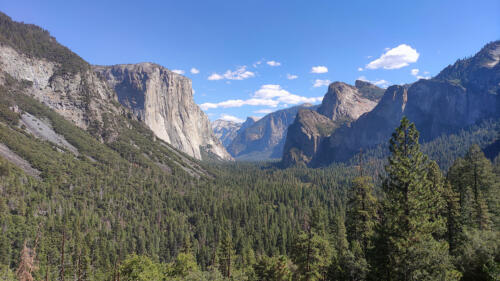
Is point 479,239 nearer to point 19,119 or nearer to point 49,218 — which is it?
point 49,218

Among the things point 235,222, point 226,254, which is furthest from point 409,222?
point 235,222

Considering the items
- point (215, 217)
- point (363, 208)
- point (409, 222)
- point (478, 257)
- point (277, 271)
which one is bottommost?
point (215, 217)

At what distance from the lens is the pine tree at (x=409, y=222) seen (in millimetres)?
18375

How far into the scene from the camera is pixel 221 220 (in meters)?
113

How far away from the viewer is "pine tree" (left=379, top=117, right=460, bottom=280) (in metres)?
18.4

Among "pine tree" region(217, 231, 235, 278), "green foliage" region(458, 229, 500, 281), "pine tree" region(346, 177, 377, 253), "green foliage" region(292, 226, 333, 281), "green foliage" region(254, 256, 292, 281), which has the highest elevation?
"pine tree" region(346, 177, 377, 253)

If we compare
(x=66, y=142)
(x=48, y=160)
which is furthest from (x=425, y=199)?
(x=66, y=142)

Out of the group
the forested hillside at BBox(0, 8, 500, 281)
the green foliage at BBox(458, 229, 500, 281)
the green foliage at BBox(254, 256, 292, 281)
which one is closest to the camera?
the forested hillside at BBox(0, 8, 500, 281)

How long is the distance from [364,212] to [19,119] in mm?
210702

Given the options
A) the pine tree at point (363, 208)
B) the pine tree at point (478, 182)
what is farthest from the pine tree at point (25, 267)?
the pine tree at point (478, 182)

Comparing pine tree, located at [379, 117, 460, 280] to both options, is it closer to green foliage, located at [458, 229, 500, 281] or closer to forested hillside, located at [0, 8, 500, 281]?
forested hillside, located at [0, 8, 500, 281]

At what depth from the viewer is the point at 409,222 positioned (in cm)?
1992

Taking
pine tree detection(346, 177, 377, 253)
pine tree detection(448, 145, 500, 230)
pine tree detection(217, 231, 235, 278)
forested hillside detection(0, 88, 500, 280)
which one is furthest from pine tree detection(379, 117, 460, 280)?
pine tree detection(217, 231, 235, 278)

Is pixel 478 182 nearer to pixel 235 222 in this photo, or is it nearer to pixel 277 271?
pixel 277 271
